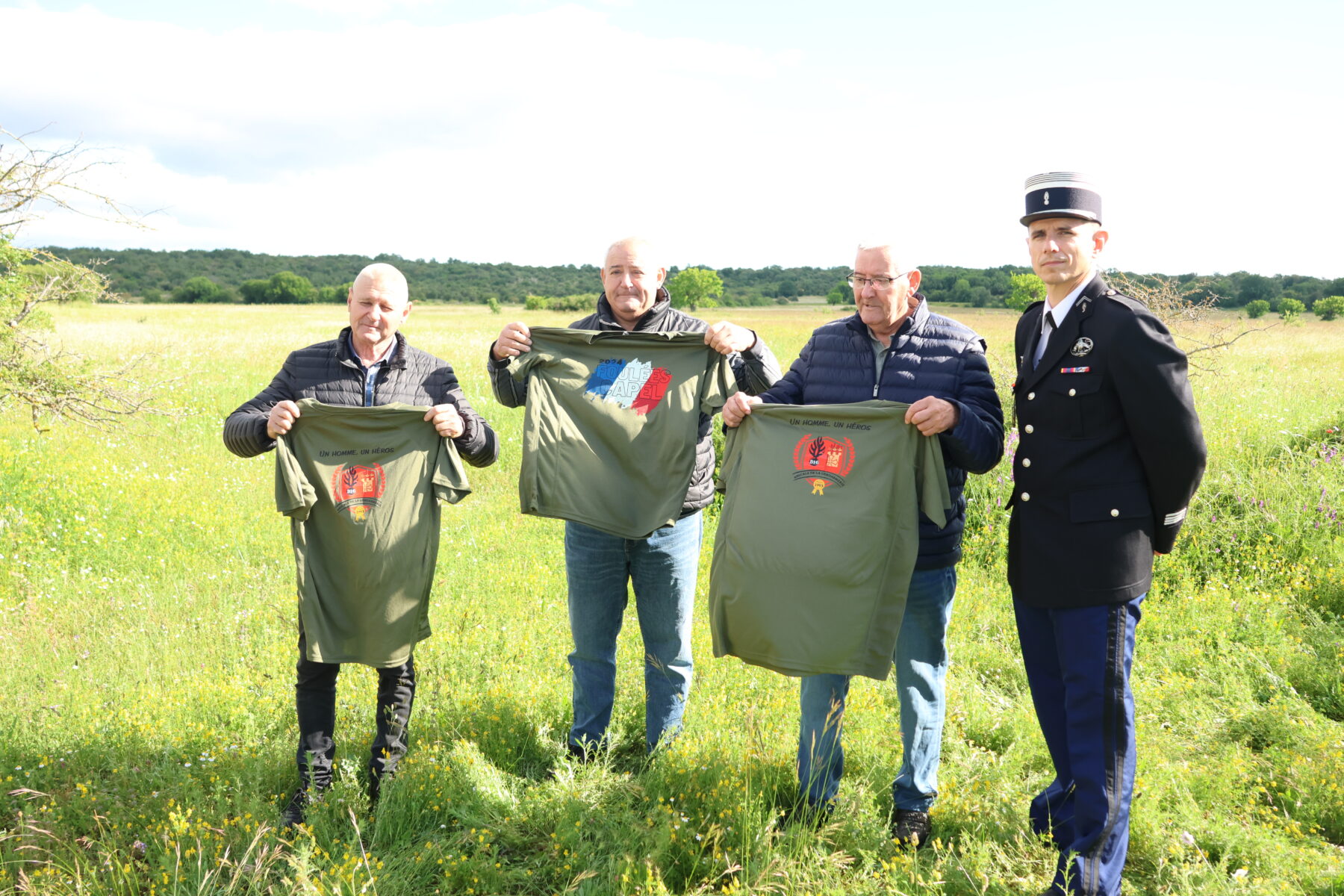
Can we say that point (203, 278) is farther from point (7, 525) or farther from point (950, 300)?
point (7, 525)

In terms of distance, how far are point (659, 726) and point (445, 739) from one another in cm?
140

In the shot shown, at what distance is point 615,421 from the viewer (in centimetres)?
463

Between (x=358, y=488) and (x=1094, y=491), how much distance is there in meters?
3.54

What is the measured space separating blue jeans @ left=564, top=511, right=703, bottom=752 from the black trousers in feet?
3.19

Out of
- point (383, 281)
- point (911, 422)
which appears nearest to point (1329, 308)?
point (911, 422)

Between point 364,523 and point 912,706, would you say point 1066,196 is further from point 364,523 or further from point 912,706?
point 364,523

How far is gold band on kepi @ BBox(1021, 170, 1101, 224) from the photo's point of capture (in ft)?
11.5

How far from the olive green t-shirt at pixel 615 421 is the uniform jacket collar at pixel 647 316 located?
0.11 m

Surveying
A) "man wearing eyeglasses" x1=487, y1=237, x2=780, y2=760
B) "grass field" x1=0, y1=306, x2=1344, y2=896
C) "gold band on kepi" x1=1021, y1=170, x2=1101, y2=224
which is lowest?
"grass field" x1=0, y1=306, x2=1344, y2=896

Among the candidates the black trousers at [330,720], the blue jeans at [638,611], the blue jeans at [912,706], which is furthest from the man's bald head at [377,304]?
the blue jeans at [912,706]

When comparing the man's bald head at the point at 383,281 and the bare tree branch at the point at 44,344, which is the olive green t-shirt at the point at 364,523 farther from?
the bare tree branch at the point at 44,344

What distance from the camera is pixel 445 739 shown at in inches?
205

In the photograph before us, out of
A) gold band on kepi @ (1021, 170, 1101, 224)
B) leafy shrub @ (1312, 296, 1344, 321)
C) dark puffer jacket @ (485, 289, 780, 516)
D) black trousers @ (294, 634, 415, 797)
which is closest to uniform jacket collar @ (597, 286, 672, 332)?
dark puffer jacket @ (485, 289, 780, 516)

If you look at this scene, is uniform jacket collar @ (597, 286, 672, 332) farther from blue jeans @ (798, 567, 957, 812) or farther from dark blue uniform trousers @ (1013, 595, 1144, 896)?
dark blue uniform trousers @ (1013, 595, 1144, 896)
